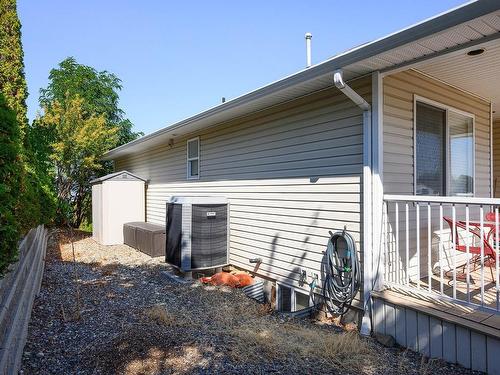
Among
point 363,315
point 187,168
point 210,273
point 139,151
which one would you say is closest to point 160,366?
point 363,315

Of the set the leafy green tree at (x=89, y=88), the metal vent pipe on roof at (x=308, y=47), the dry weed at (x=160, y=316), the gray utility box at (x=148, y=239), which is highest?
the leafy green tree at (x=89, y=88)

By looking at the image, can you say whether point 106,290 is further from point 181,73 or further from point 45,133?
point 181,73

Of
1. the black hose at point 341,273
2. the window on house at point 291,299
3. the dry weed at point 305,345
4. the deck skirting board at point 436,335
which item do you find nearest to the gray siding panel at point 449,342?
the deck skirting board at point 436,335

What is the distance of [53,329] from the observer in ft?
11.4

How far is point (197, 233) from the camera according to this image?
5746 millimetres

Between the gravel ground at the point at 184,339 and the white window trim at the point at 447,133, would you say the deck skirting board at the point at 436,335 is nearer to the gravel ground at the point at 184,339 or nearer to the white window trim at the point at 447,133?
the gravel ground at the point at 184,339

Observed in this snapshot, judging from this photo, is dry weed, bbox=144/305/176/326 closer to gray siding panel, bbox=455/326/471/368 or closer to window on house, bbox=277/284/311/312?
window on house, bbox=277/284/311/312

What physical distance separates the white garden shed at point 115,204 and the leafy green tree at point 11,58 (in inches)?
116

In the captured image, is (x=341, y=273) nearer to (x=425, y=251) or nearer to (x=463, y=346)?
(x=425, y=251)

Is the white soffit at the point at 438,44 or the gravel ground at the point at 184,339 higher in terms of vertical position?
the white soffit at the point at 438,44

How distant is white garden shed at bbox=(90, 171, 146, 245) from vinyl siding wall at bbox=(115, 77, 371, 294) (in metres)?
3.49

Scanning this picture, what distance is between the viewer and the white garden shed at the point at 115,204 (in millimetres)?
9375

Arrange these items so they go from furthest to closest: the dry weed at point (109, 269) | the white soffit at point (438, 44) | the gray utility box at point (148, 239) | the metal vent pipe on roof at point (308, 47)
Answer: the gray utility box at point (148, 239)
the dry weed at point (109, 269)
the metal vent pipe on roof at point (308, 47)
the white soffit at point (438, 44)

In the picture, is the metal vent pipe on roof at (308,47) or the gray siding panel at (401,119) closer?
the gray siding panel at (401,119)
